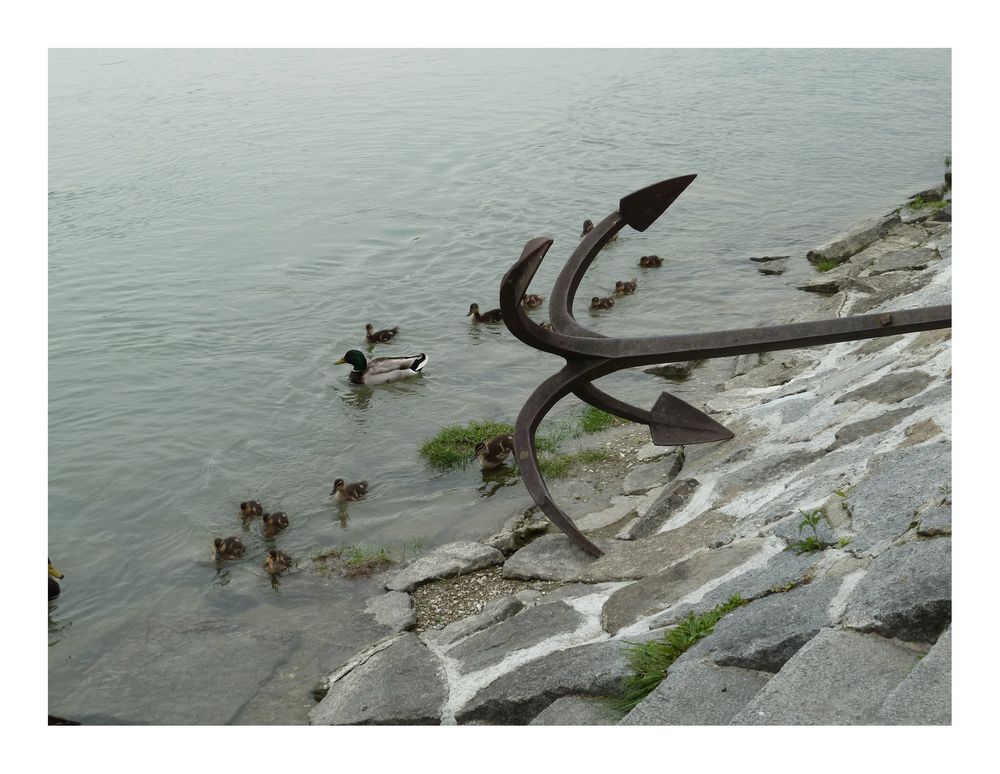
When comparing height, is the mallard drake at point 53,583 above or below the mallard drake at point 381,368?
below

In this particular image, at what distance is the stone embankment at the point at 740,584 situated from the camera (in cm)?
332

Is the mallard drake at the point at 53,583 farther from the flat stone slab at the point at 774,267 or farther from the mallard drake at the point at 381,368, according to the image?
the flat stone slab at the point at 774,267

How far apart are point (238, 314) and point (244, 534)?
5.33 metres

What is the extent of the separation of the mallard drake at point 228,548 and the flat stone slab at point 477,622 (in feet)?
6.70

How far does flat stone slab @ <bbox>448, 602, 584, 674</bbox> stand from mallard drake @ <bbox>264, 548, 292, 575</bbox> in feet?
7.16

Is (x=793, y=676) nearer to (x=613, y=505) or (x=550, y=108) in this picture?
(x=613, y=505)

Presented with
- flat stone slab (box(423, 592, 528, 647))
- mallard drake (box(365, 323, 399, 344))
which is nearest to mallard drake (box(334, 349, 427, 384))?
mallard drake (box(365, 323, 399, 344))

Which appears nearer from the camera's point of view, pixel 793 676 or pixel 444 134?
pixel 793 676

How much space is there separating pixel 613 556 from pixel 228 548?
2936 millimetres

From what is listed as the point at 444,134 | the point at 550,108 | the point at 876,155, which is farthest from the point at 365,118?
the point at 876,155

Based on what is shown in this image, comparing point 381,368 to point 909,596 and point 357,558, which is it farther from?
point 909,596

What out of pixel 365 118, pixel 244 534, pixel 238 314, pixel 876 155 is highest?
pixel 365 118

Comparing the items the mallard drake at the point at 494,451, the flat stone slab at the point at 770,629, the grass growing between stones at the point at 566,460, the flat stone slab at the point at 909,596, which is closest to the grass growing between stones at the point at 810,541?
the flat stone slab at the point at 770,629

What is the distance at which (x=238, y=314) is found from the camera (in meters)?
12.5
